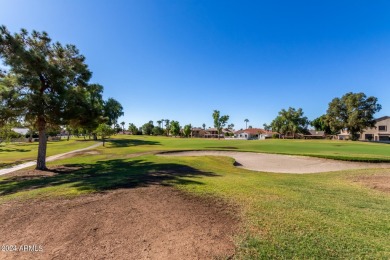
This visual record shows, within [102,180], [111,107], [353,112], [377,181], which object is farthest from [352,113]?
[102,180]

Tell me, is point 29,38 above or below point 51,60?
above

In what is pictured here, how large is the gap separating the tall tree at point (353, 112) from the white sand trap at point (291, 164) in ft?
188

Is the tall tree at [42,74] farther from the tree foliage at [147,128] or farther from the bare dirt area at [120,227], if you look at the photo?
the tree foliage at [147,128]

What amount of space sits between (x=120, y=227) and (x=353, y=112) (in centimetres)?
8166

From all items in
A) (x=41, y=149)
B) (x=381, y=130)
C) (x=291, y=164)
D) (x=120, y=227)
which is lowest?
(x=291, y=164)

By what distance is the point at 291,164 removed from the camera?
2131 centimetres

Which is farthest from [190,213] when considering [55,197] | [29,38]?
[29,38]

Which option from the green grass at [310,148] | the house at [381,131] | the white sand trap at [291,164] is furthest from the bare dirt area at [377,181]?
the house at [381,131]

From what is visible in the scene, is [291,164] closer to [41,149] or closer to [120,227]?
[120,227]

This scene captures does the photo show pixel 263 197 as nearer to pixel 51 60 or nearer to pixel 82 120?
pixel 82 120

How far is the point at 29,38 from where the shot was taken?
614 inches

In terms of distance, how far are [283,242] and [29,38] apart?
70.0ft

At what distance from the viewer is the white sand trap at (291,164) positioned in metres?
18.8

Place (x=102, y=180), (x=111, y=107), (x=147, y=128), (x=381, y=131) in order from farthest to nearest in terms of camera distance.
Answer: (x=147, y=128) < (x=381, y=131) < (x=111, y=107) < (x=102, y=180)
